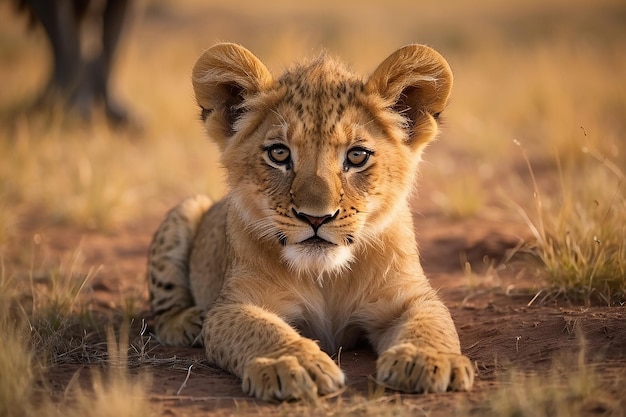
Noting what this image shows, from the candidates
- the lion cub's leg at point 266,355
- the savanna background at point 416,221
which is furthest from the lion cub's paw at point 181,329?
the lion cub's leg at point 266,355

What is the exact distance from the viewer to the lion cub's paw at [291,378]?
351 centimetres

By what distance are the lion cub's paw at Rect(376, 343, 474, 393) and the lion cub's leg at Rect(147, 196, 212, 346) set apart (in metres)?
1.76

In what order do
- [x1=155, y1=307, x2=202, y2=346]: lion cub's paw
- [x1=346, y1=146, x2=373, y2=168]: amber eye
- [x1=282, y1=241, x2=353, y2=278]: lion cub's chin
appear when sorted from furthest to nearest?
[x1=155, y1=307, x2=202, y2=346]: lion cub's paw → [x1=346, y1=146, x2=373, y2=168]: amber eye → [x1=282, y1=241, x2=353, y2=278]: lion cub's chin

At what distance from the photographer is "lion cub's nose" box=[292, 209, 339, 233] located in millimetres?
3838

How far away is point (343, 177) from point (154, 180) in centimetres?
593

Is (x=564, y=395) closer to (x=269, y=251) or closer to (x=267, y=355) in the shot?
(x=267, y=355)

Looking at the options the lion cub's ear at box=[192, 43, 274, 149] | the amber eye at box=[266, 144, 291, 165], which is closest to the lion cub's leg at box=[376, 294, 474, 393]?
the amber eye at box=[266, 144, 291, 165]

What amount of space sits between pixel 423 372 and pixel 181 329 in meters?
1.97

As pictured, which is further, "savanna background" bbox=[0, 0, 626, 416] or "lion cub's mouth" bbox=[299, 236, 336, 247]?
"lion cub's mouth" bbox=[299, 236, 336, 247]

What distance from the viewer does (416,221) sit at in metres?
8.41

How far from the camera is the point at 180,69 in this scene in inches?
632

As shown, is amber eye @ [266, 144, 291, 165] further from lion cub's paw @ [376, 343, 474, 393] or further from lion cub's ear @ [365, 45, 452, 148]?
lion cub's paw @ [376, 343, 474, 393]

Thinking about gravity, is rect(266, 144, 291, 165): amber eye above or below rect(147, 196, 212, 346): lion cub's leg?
above

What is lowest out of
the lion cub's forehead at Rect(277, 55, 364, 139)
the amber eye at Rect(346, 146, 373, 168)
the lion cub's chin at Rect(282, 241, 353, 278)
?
the lion cub's chin at Rect(282, 241, 353, 278)
